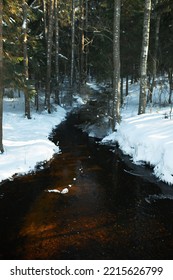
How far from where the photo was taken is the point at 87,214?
25.6 feet

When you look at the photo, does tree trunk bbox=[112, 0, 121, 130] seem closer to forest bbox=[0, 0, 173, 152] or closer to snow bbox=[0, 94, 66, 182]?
forest bbox=[0, 0, 173, 152]

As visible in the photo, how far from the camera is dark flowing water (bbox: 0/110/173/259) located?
623 cm

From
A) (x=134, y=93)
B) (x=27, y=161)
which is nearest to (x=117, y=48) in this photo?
(x=27, y=161)

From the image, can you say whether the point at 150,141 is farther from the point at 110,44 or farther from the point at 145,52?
the point at 110,44

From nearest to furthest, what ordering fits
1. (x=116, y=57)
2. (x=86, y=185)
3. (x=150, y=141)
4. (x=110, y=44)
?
(x=86, y=185), (x=150, y=141), (x=116, y=57), (x=110, y=44)

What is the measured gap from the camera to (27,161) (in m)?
11.3

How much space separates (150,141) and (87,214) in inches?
175

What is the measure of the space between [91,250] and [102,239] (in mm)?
499

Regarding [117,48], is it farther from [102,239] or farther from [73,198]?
[102,239]

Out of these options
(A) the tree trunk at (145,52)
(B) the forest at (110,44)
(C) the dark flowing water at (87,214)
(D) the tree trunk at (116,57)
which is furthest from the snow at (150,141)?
(B) the forest at (110,44)

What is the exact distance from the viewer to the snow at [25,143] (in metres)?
10.8

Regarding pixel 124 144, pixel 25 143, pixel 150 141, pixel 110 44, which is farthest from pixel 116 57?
pixel 110 44

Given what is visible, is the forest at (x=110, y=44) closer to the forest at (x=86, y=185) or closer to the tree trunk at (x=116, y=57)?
the tree trunk at (x=116, y=57)

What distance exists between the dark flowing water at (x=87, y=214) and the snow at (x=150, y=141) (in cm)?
49
